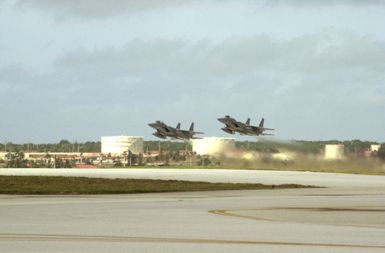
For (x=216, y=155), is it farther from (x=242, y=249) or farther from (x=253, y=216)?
(x=242, y=249)

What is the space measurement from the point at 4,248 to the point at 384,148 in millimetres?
64690

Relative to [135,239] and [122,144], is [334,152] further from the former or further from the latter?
[122,144]

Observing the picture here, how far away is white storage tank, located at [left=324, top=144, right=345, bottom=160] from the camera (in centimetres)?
8171

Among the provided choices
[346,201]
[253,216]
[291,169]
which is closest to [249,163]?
[291,169]

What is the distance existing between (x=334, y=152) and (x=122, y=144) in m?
79.2

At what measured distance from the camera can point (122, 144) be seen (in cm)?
15788

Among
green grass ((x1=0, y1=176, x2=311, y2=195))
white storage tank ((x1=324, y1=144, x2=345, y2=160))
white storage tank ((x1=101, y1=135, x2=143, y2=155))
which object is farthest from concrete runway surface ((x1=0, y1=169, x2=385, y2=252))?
white storage tank ((x1=101, y1=135, x2=143, y2=155))

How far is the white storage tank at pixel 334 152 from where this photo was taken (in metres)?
81.7

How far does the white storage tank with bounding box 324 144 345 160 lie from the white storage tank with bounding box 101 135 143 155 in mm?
74264

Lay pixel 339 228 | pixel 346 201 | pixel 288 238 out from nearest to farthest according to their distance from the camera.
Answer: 1. pixel 288 238
2. pixel 339 228
3. pixel 346 201

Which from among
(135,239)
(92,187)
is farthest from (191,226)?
(92,187)

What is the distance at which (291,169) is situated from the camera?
89.8 metres

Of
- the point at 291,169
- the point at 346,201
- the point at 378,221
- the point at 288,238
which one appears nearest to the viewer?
the point at 288,238

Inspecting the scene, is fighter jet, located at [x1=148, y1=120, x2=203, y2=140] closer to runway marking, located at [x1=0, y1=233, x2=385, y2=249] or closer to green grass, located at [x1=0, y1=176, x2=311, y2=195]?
green grass, located at [x1=0, y1=176, x2=311, y2=195]
